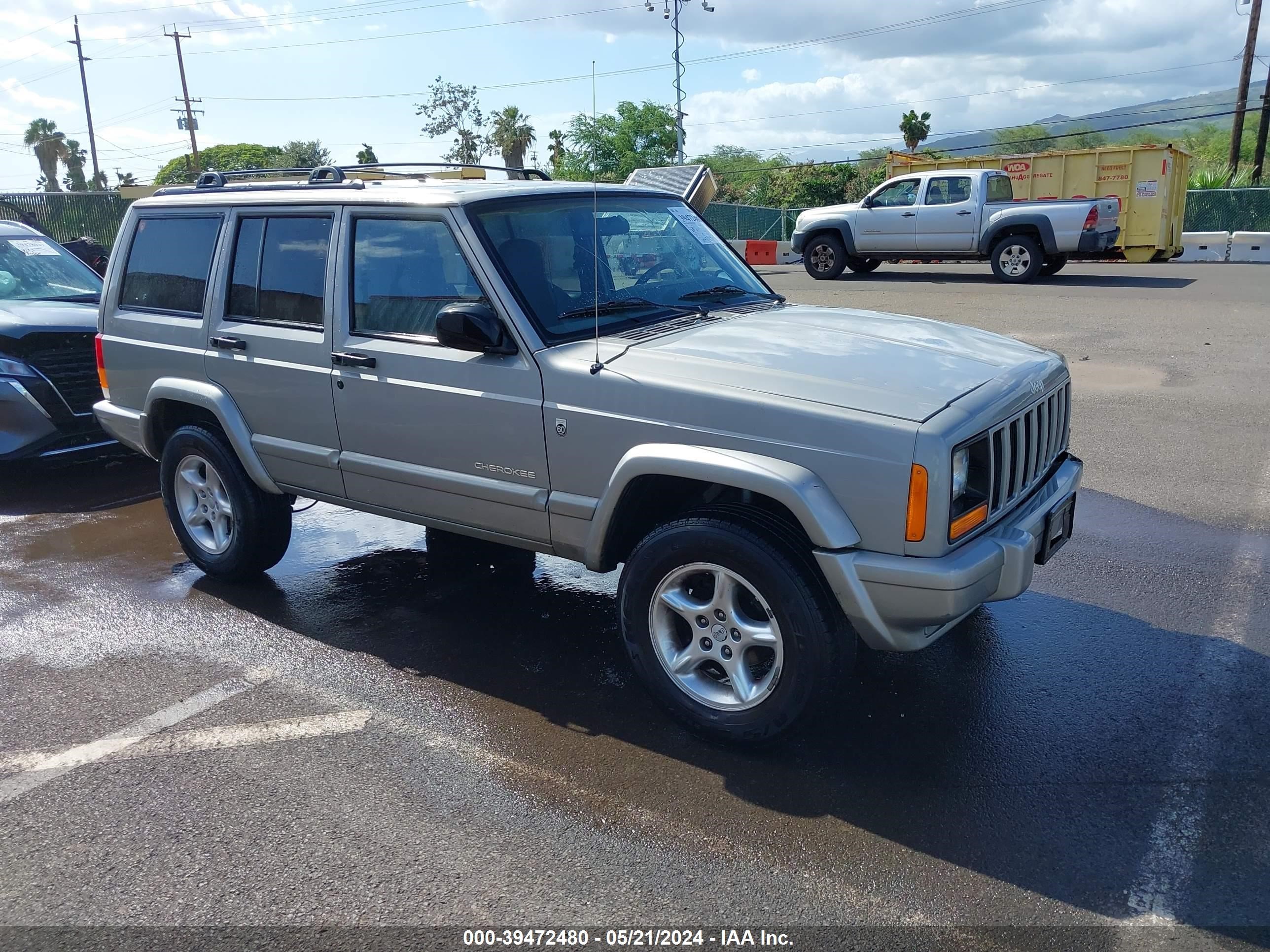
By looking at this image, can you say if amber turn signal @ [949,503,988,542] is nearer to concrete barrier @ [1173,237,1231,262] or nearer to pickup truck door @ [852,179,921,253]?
pickup truck door @ [852,179,921,253]

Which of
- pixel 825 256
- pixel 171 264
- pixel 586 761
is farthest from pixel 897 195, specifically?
pixel 586 761

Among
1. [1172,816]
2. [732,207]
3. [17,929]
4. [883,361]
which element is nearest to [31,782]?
[17,929]

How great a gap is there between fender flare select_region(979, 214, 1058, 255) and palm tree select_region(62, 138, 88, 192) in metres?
101

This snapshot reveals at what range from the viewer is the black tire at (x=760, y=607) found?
132 inches

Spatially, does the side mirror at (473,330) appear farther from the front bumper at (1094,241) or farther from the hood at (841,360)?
the front bumper at (1094,241)

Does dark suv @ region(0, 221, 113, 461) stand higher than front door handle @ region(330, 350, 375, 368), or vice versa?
front door handle @ region(330, 350, 375, 368)

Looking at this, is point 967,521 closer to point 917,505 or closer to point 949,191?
point 917,505

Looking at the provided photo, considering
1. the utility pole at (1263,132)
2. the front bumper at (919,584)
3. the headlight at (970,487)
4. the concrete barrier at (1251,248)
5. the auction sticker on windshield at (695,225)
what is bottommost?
the concrete barrier at (1251,248)

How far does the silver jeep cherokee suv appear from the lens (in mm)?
3297

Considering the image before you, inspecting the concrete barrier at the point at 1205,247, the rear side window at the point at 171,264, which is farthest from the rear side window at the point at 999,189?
the rear side window at the point at 171,264

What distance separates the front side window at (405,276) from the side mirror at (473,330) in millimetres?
207

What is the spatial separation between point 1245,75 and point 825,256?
2456cm

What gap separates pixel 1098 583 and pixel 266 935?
4.05 metres

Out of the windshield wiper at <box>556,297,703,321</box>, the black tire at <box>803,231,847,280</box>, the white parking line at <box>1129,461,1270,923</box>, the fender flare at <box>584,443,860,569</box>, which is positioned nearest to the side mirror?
the windshield wiper at <box>556,297,703,321</box>
